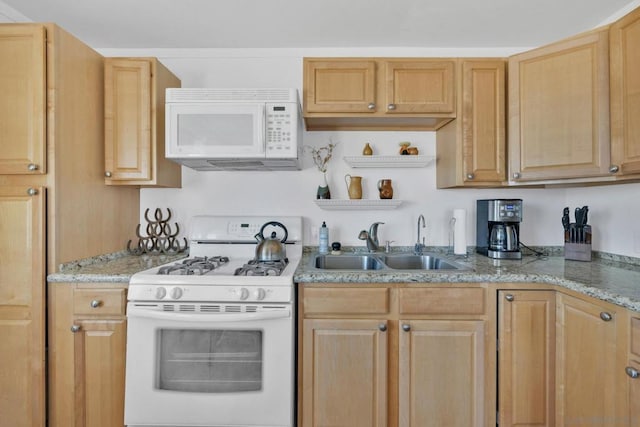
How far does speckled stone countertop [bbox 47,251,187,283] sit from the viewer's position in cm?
157

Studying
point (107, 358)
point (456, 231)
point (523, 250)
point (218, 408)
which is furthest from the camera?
point (523, 250)

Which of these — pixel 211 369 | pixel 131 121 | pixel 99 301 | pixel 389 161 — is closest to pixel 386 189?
pixel 389 161

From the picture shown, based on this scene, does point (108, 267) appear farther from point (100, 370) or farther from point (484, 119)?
point (484, 119)

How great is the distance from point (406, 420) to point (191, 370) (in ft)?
3.49

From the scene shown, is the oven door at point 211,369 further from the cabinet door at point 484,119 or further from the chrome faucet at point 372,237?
the cabinet door at point 484,119

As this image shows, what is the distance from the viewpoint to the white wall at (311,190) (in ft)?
7.52

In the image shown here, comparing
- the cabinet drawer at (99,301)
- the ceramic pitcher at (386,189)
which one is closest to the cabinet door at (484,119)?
the ceramic pitcher at (386,189)

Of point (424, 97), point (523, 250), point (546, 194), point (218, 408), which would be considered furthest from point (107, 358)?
point (546, 194)

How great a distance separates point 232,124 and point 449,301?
1.49 meters

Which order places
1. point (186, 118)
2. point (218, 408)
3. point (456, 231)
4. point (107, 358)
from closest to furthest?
1. point (218, 408)
2. point (107, 358)
3. point (186, 118)
4. point (456, 231)

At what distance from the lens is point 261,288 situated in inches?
58.4

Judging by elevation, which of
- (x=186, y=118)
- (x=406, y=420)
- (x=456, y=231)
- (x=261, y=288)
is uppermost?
(x=186, y=118)

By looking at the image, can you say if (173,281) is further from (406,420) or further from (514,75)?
(514,75)

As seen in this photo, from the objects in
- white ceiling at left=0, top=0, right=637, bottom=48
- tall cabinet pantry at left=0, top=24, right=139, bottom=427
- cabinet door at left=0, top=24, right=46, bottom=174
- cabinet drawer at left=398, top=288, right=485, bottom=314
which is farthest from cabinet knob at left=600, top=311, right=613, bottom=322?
cabinet door at left=0, top=24, right=46, bottom=174
